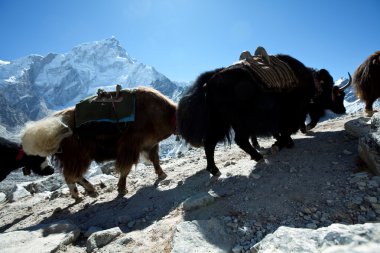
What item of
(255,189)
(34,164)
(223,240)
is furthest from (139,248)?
(34,164)

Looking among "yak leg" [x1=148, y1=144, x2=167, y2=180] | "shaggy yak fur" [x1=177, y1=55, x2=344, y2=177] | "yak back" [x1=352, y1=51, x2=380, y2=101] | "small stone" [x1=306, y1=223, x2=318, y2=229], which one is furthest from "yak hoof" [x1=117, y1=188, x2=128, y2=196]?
"yak back" [x1=352, y1=51, x2=380, y2=101]

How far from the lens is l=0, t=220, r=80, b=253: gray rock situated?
10.3 feet

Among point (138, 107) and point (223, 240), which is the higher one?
point (138, 107)

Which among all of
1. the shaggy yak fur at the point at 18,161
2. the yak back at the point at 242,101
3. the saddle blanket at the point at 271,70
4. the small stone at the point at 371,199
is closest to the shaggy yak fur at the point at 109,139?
the shaggy yak fur at the point at 18,161

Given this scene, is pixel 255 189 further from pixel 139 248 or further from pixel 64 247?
pixel 64 247

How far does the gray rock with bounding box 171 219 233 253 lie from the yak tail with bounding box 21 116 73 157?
282 cm

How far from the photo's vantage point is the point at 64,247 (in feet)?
10.6

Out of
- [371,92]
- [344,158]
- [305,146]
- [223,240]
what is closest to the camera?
[223,240]

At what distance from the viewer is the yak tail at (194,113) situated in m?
4.08

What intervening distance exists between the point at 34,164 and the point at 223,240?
428 cm

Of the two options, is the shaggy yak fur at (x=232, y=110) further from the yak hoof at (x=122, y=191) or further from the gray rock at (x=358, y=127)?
the yak hoof at (x=122, y=191)

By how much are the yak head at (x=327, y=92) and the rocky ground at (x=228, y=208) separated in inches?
39.9

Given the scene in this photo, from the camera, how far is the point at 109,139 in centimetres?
502

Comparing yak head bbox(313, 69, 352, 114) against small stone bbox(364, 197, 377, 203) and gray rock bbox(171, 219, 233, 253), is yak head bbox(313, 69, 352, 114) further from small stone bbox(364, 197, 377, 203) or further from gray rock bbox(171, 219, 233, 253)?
gray rock bbox(171, 219, 233, 253)
